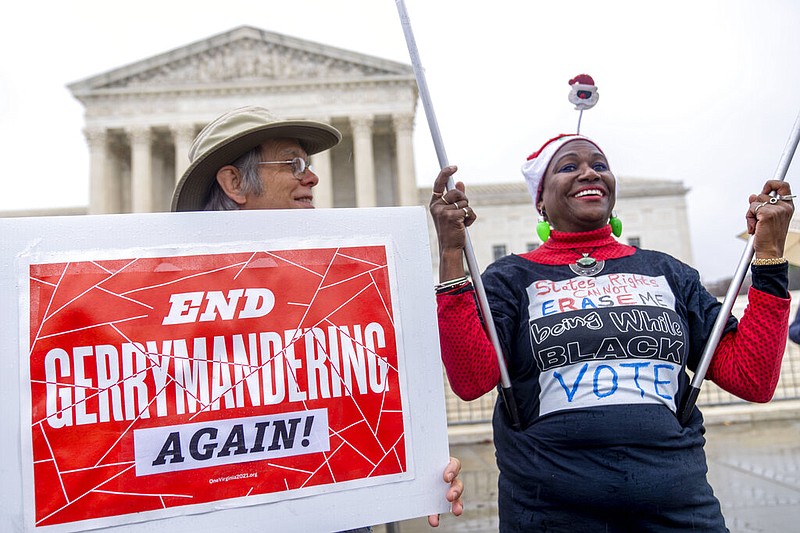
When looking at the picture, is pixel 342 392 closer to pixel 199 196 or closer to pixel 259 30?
pixel 199 196

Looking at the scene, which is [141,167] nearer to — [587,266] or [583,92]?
[583,92]

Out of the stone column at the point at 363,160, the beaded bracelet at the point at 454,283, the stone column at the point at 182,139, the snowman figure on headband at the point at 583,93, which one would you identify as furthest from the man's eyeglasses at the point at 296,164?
the stone column at the point at 182,139

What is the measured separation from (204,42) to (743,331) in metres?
39.8

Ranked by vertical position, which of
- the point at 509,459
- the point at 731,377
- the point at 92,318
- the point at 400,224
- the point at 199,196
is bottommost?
the point at 509,459

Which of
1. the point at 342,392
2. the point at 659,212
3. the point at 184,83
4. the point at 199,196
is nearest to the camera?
the point at 342,392

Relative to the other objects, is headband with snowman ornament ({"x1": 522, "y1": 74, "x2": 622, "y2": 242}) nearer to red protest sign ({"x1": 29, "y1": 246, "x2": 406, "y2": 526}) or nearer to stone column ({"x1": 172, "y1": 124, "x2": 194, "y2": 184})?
red protest sign ({"x1": 29, "y1": 246, "x2": 406, "y2": 526})

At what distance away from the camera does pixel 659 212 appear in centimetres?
4597

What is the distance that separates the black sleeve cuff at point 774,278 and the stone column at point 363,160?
34787mm

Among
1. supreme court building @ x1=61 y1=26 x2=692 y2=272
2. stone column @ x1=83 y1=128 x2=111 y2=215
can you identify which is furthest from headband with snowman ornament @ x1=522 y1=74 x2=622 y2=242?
stone column @ x1=83 y1=128 x2=111 y2=215

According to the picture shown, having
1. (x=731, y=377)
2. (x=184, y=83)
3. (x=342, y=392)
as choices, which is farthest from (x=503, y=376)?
(x=184, y=83)

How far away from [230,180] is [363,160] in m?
35.6

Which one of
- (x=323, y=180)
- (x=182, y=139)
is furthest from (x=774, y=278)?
(x=182, y=139)

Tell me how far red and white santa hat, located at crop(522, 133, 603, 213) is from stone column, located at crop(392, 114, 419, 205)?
33.9 metres

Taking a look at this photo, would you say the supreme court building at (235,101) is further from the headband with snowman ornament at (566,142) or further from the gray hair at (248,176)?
the gray hair at (248,176)
